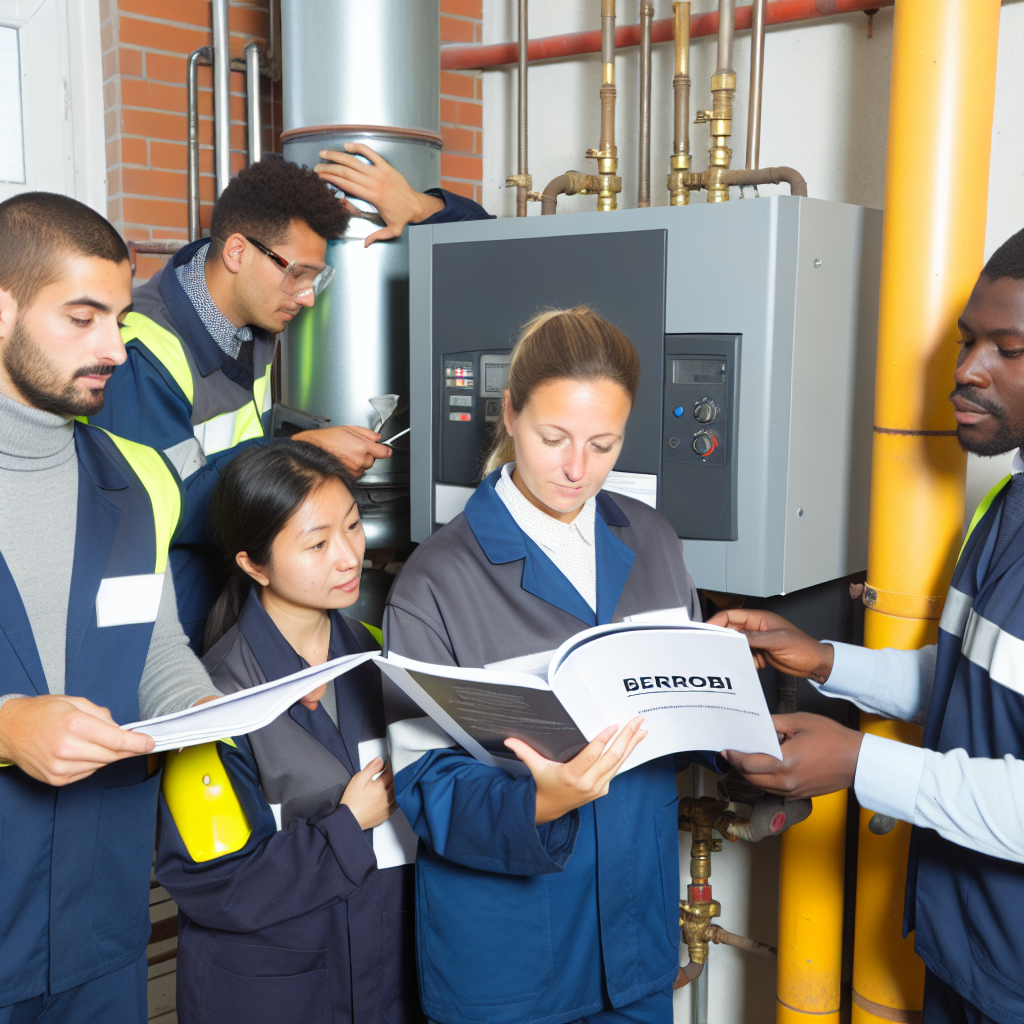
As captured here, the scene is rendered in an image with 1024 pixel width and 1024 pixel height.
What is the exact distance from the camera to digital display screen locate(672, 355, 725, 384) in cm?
148

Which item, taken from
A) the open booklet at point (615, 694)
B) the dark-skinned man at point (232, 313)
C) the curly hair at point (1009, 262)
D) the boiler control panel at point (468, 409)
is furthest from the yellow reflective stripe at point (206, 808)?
the curly hair at point (1009, 262)

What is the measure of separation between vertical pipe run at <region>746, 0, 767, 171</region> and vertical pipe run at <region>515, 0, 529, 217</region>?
48 centimetres

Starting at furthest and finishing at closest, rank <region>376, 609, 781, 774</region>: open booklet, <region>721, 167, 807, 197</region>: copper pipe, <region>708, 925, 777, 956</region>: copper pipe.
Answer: <region>708, 925, 777, 956</region>: copper pipe < <region>721, 167, 807, 197</region>: copper pipe < <region>376, 609, 781, 774</region>: open booklet

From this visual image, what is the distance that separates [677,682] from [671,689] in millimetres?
10

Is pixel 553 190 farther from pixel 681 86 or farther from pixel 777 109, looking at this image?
pixel 777 109

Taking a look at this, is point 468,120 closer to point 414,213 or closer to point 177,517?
point 414,213

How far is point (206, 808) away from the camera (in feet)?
4.09

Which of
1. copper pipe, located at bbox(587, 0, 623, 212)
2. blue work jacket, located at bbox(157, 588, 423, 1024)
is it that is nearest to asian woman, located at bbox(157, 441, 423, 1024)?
blue work jacket, located at bbox(157, 588, 423, 1024)

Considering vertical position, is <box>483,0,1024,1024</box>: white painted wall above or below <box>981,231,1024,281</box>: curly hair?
above

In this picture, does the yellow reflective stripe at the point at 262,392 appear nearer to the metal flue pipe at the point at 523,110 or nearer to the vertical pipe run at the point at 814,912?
the metal flue pipe at the point at 523,110

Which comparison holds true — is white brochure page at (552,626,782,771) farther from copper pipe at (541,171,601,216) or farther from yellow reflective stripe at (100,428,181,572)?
copper pipe at (541,171,601,216)

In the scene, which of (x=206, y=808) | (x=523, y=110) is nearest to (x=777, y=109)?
(x=523, y=110)

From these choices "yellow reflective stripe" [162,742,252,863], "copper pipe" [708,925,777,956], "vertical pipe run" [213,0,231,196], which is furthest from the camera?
"vertical pipe run" [213,0,231,196]

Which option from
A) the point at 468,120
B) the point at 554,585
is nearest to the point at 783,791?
the point at 554,585
